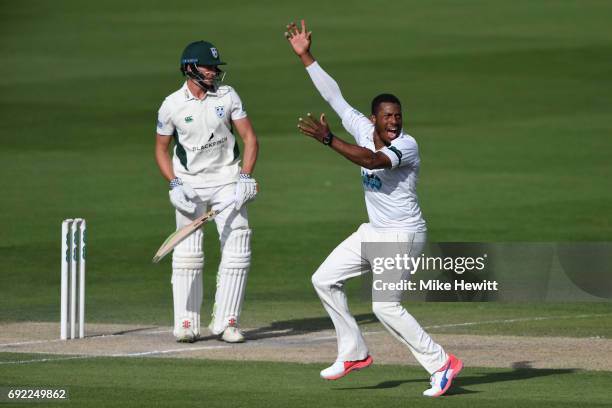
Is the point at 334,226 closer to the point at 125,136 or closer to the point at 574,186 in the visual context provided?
the point at 574,186

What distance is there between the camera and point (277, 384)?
1026cm

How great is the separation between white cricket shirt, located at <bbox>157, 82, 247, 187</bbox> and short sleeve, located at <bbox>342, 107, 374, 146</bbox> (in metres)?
2.13

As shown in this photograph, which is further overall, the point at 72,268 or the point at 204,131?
the point at 204,131

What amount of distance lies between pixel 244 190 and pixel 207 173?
16.0 inches

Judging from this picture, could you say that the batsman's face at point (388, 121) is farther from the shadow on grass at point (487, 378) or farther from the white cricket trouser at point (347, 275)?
the shadow on grass at point (487, 378)

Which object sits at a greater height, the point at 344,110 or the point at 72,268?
the point at 344,110

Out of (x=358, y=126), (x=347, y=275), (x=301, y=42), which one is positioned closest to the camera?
(x=347, y=275)

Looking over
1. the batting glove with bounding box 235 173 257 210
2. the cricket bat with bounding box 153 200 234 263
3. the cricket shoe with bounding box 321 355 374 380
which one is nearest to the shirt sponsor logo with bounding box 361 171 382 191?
the cricket shoe with bounding box 321 355 374 380

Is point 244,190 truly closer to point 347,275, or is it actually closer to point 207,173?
point 207,173

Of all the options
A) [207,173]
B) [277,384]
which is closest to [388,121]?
[277,384]

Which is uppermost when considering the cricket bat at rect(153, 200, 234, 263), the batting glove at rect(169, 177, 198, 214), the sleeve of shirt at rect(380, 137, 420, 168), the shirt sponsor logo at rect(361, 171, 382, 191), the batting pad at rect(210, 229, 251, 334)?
the sleeve of shirt at rect(380, 137, 420, 168)

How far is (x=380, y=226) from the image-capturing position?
33.8 ft

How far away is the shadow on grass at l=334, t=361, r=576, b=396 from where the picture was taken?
10.2 meters

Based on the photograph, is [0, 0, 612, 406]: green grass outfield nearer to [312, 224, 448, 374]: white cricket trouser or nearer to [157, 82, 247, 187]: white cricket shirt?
[312, 224, 448, 374]: white cricket trouser
